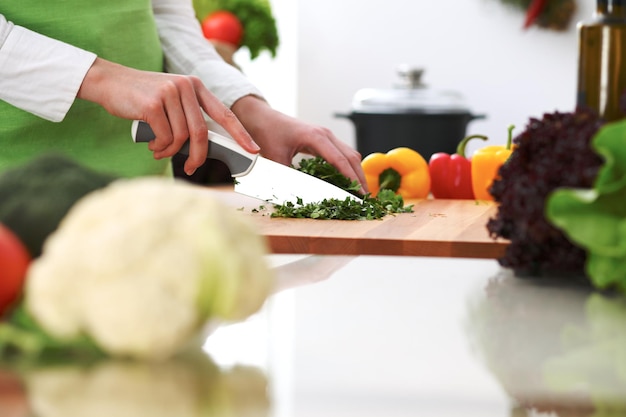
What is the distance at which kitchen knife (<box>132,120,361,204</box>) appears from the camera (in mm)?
1573

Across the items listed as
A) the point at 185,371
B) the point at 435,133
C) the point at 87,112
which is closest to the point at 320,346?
the point at 185,371

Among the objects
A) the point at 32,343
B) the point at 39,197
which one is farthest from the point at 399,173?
the point at 32,343

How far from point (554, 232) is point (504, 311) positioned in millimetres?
89

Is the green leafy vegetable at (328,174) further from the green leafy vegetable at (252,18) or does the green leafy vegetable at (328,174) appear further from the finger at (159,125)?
the green leafy vegetable at (252,18)

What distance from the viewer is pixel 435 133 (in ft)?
12.2

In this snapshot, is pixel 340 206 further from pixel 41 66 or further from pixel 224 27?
pixel 224 27

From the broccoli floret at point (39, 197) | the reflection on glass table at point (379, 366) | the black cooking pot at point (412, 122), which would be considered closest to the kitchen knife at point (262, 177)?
the reflection on glass table at point (379, 366)

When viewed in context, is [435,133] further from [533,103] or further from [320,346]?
[320,346]

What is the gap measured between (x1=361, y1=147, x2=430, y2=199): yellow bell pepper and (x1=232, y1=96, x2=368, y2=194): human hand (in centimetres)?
26

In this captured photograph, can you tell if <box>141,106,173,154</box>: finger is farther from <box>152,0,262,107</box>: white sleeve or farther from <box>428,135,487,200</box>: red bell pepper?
<box>428,135,487,200</box>: red bell pepper

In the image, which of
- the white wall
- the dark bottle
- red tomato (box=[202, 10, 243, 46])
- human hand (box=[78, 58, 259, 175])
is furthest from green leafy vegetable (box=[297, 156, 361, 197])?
the white wall

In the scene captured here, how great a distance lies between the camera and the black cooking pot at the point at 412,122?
372cm

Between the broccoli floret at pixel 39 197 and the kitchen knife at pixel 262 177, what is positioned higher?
the broccoli floret at pixel 39 197

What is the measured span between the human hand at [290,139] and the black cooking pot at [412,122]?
1.78m
